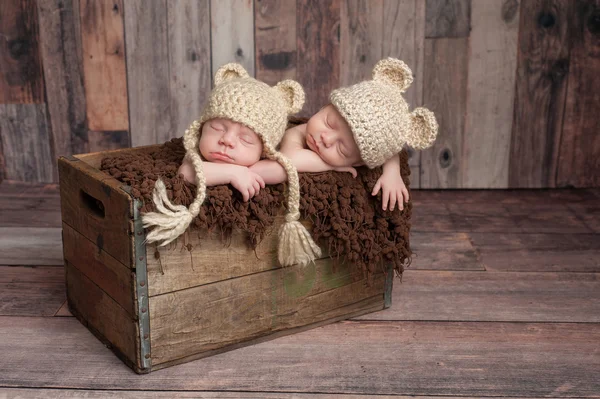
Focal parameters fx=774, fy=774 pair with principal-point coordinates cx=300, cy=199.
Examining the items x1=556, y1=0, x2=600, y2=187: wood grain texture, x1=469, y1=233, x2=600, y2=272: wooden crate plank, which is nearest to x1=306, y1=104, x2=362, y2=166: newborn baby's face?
x1=469, y1=233, x2=600, y2=272: wooden crate plank

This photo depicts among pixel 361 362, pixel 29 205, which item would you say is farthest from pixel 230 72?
pixel 29 205

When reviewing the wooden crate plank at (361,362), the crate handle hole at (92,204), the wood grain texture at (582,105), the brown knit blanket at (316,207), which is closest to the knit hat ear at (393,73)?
the brown knit blanket at (316,207)

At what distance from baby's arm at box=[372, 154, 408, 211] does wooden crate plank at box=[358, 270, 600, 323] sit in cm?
25

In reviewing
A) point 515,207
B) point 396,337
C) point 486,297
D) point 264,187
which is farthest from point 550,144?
point 264,187

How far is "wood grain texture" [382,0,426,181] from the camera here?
2.20 m

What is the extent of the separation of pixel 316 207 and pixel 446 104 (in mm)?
1037

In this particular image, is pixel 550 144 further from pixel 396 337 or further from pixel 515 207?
pixel 396 337

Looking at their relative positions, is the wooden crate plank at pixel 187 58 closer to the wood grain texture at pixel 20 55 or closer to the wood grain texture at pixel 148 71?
the wood grain texture at pixel 148 71

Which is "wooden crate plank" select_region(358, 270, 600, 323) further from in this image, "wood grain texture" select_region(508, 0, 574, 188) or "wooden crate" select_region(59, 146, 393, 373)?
"wood grain texture" select_region(508, 0, 574, 188)

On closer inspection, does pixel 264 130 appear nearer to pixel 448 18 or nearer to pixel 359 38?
pixel 359 38

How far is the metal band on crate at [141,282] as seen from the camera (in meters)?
1.22

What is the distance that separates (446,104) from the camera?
7.51 feet

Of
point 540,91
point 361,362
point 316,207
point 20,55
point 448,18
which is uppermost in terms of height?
point 448,18

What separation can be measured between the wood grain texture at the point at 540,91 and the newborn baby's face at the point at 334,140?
1045 millimetres
